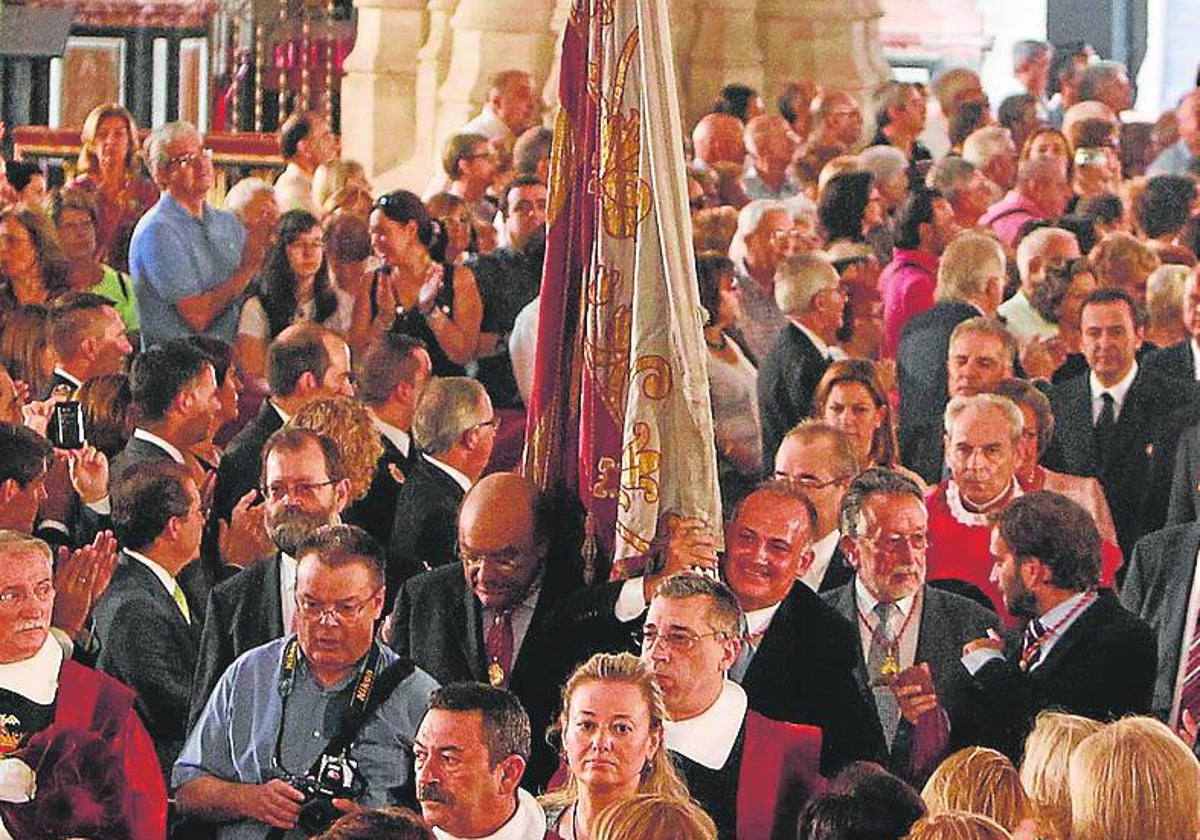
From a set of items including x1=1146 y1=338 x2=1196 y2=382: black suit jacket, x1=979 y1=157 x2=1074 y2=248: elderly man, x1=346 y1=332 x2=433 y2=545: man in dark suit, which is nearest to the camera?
x1=346 y1=332 x2=433 y2=545: man in dark suit

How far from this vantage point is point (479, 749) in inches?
267

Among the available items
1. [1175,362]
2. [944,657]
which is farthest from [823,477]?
[1175,362]

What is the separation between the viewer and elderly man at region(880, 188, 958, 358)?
40.6ft

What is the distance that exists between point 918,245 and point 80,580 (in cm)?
518

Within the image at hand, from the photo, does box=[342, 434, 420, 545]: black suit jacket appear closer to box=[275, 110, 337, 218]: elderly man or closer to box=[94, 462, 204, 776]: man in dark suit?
box=[94, 462, 204, 776]: man in dark suit

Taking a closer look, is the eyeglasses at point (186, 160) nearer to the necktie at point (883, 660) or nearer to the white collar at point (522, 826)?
the necktie at point (883, 660)

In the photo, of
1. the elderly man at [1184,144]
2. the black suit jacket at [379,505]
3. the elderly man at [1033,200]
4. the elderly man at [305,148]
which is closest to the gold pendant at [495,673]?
the black suit jacket at [379,505]

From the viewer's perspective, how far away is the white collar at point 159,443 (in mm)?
9242

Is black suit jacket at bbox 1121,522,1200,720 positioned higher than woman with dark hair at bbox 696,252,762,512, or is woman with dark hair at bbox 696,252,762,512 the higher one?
woman with dark hair at bbox 696,252,762,512

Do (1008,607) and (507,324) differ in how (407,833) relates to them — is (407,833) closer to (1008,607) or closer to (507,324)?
(1008,607)

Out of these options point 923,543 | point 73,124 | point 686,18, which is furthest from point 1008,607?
point 73,124

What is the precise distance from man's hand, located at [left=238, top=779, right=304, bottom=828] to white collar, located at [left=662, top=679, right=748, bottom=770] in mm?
849

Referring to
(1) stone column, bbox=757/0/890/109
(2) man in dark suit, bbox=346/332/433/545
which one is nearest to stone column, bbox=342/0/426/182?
(1) stone column, bbox=757/0/890/109

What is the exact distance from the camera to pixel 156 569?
8.27 meters
